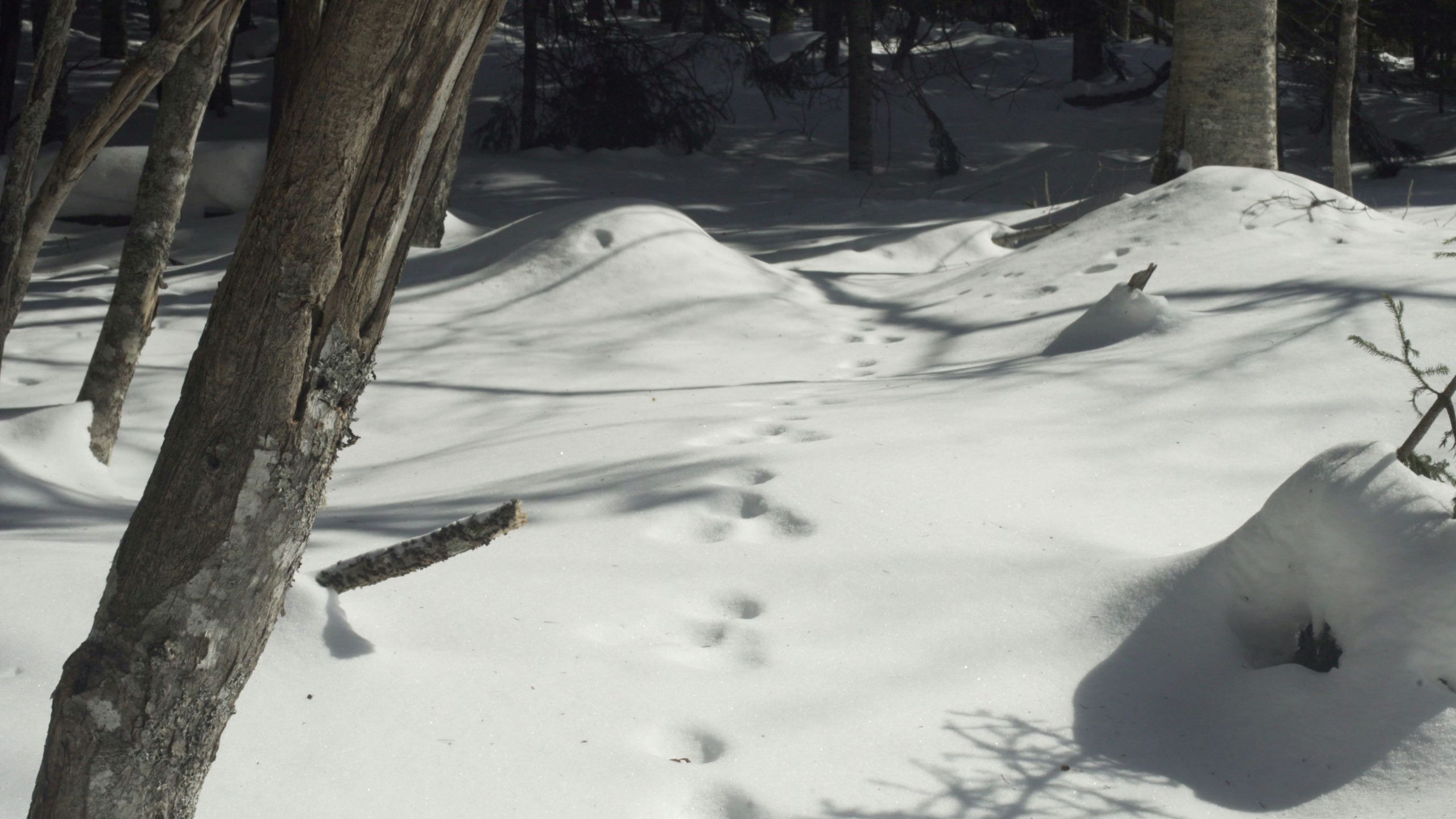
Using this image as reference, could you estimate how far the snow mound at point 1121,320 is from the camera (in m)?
4.89

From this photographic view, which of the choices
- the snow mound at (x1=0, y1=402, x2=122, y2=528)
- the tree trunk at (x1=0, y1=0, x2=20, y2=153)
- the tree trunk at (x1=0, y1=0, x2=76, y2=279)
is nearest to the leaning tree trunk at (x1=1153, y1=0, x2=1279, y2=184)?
the tree trunk at (x1=0, y1=0, x2=76, y2=279)

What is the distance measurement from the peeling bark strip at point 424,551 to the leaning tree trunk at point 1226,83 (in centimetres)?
654

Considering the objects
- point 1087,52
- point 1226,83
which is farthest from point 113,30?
point 1226,83

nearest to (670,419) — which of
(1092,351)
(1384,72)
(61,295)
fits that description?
(1092,351)

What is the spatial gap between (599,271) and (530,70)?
6652 mm

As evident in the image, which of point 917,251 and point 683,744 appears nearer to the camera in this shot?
point 683,744

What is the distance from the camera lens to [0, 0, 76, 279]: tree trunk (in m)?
3.12

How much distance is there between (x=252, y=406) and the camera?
141 cm

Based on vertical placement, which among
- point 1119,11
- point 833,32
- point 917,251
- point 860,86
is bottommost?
point 917,251

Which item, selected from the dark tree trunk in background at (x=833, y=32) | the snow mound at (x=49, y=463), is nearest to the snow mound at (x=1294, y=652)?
the snow mound at (x=49, y=463)

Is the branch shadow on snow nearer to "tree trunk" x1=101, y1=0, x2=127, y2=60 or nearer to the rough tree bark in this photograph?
the rough tree bark

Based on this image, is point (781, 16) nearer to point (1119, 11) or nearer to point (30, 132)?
point (1119, 11)

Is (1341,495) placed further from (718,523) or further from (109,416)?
(109,416)

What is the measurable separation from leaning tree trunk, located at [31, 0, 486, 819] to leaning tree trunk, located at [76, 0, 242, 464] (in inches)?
106
